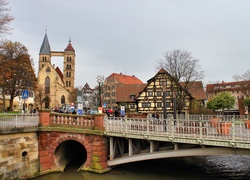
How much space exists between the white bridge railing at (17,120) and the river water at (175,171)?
11.0 ft

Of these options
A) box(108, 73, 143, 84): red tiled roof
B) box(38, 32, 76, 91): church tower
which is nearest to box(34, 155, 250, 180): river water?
box(108, 73, 143, 84): red tiled roof

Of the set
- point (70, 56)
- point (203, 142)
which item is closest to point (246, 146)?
point (203, 142)

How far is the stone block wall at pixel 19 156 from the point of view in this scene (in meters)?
13.0

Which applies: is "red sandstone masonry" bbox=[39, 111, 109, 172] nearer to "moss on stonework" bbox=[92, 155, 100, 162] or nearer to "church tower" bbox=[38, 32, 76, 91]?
"moss on stonework" bbox=[92, 155, 100, 162]

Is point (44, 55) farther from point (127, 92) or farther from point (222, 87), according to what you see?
point (222, 87)

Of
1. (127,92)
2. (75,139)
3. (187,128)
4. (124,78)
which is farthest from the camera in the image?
(124,78)

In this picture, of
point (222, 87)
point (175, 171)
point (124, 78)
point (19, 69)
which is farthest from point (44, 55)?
point (175, 171)

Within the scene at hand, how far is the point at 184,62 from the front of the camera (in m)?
29.4

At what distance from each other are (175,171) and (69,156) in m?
8.18

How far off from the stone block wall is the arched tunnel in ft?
5.10

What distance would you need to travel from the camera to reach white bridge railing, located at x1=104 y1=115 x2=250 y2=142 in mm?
10805

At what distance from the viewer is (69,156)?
61.4ft

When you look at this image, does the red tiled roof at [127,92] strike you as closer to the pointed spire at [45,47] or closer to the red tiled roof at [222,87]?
the red tiled roof at [222,87]

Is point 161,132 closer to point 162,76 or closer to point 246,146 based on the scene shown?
point 246,146
